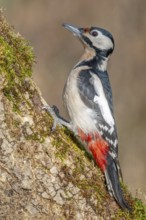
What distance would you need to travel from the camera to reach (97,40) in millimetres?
6316

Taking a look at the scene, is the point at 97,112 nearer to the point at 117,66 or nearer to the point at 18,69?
the point at 18,69

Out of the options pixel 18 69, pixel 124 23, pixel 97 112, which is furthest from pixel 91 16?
pixel 18 69

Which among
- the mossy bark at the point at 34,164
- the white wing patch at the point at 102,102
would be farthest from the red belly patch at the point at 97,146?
the mossy bark at the point at 34,164

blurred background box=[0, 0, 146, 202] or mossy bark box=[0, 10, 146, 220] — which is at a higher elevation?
blurred background box=[0, 0, 146, 202]

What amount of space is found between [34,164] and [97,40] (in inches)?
75.5

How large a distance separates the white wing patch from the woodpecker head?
51cm

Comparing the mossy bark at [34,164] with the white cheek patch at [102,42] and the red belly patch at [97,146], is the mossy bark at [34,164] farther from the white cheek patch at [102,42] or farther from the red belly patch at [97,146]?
the white cheek patch at [102,42]

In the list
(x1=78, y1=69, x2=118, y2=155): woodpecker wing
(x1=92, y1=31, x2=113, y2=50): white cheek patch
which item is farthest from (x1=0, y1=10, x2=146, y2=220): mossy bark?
(x1=92, y1=31, x2=113, y2=50): white cheek patch

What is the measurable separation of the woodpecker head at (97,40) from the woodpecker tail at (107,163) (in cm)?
88

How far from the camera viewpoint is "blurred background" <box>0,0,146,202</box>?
12672 millimetres

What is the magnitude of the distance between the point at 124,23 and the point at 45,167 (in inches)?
351

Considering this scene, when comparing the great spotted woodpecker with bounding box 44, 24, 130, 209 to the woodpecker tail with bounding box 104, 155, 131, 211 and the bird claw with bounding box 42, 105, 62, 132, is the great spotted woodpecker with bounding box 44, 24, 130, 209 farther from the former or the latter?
the bird claw with bounding box 42, 105, 62, 132

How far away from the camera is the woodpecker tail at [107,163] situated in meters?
5.01

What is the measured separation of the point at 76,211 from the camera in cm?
479
